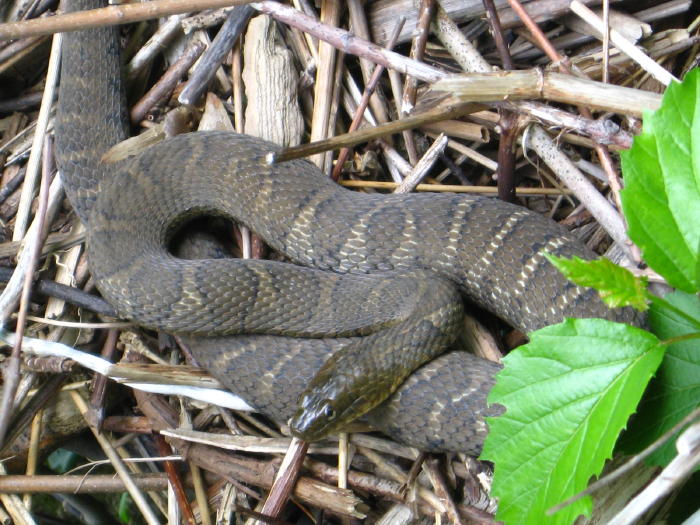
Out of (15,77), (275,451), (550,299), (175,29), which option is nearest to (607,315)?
(550,299)

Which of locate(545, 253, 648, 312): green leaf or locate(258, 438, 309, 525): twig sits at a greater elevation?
locate(545, 253, 648, 312): green leaf

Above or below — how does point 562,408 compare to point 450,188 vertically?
below

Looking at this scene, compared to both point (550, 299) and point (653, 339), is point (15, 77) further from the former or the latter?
point (653, 339)

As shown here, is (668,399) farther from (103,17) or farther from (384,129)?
(103,17)

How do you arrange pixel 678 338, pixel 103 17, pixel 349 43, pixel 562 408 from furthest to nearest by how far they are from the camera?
pixel 349 43
pixel 103 17
pixel 562 408
pixel 678 338

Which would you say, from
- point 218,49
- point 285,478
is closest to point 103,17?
point 218,49

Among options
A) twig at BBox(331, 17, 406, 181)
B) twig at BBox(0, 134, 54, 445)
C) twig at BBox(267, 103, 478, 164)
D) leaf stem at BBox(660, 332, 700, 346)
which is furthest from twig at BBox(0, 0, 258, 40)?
leaf stem at BBox(660, 332, 700, 346)

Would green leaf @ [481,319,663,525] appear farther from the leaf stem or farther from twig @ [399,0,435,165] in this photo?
twig @ [399,0,435,165]
